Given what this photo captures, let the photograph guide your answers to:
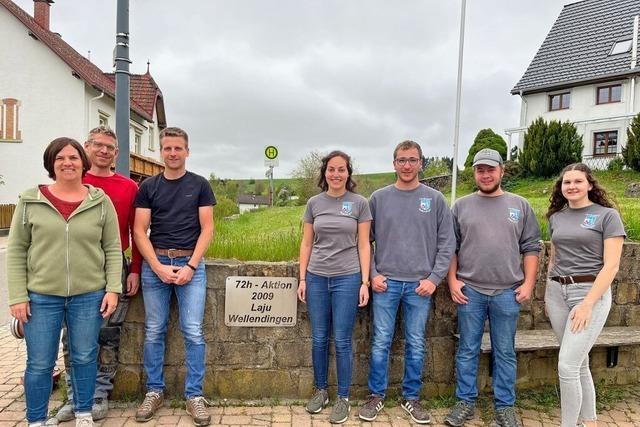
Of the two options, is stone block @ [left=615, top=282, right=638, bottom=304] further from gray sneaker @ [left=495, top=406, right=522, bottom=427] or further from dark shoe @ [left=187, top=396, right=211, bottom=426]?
dark shoe @ [left=187, top=396, right=211, bottom=426]

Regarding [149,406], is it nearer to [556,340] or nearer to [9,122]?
[556,340]

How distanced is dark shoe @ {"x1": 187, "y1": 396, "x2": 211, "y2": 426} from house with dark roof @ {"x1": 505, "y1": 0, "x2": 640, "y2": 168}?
77.7 feet

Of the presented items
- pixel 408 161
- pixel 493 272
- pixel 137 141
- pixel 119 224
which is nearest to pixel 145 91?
pixel 137 141

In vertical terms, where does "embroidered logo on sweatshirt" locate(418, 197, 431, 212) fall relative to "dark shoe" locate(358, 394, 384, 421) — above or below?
above

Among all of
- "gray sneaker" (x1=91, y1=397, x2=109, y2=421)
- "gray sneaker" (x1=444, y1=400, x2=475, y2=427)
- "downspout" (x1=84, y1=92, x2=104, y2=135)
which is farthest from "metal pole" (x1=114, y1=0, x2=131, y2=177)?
"downspout" (x1=84, y1=92, x2=104, y2=135)

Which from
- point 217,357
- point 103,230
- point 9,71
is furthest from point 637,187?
point 9,71

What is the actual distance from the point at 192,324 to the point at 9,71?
21.8 m

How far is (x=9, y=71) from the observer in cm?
2023

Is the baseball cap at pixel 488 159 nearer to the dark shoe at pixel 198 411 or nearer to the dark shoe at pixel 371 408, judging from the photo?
the dark shoe at pixel 371 408

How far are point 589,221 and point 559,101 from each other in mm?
26717

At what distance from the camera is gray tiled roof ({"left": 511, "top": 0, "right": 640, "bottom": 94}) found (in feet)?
81.4

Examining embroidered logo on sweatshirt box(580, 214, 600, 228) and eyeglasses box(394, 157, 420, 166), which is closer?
embroidered logo on sweatshirt box(580, 214, 600, 228)

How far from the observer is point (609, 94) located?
80.5 ft

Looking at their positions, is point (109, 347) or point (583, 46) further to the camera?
point (583, 46)
